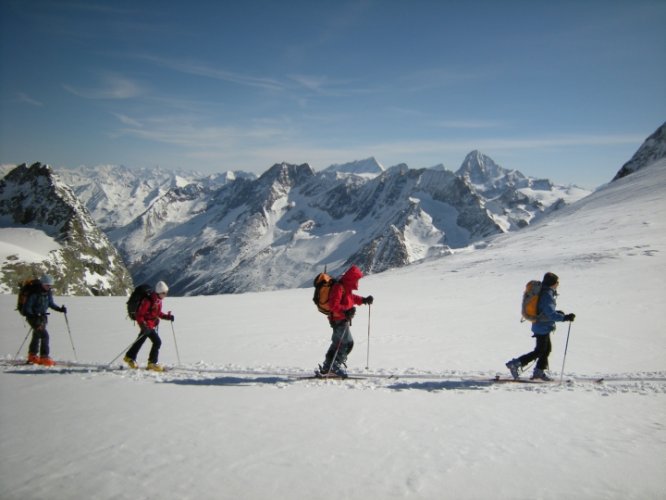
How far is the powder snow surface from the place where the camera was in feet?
15.3

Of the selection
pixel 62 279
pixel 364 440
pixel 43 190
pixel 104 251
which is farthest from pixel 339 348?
pixel 43 190

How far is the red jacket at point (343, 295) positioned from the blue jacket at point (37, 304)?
860cm

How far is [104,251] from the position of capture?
4825 inches

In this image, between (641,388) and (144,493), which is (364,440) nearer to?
(144,493)

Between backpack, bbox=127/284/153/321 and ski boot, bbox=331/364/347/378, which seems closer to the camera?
ski boot, bbox=331/364/347/378

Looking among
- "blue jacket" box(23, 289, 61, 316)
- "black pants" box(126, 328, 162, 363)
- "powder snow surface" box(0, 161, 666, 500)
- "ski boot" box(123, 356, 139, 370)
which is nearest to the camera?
"powder snow surface" box(0, 161, 666, 500)

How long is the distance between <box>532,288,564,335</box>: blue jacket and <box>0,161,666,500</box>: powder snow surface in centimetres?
130

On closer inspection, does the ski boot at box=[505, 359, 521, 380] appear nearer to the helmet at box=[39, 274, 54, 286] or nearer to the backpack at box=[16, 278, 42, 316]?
the helmet at box=[39, 274, 54, 286]

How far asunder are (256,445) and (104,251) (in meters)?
135

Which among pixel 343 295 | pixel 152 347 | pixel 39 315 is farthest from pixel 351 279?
pixel 39 315

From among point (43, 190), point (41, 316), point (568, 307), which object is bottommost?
point (568, 307)

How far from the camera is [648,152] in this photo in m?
121

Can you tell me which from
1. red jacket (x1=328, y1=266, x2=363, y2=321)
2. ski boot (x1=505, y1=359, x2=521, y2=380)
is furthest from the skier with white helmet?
ski boot (x1=505, y1=359, x2=521, y2=380)

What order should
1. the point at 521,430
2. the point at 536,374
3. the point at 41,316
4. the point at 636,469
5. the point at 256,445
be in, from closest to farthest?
1. the point at 636,469
2. the point at 256,445
3. the point at 521,430
4. the point at 536,374
5. the point at 41,316
